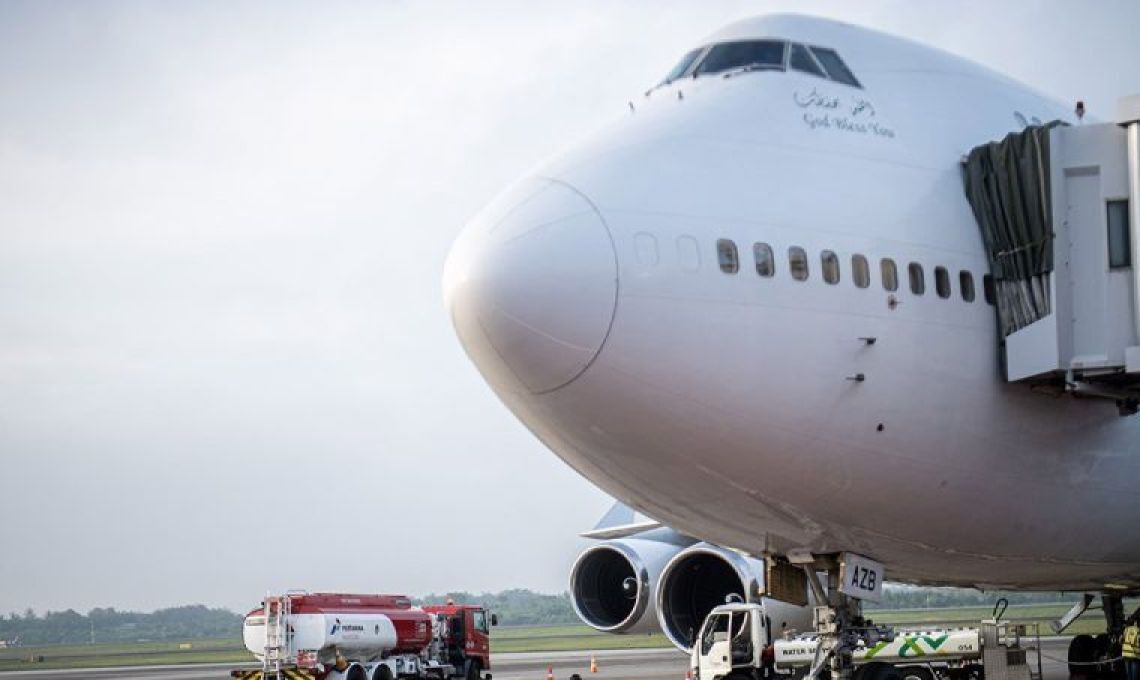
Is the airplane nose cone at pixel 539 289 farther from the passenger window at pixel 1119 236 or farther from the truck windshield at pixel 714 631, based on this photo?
the truck windshield at pixel 714 631

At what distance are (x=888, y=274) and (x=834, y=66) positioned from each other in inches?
92.2

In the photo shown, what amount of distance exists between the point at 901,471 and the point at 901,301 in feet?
4.70

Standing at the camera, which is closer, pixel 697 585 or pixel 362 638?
pixel 697 585

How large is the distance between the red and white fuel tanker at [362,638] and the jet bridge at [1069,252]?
17.0 meters

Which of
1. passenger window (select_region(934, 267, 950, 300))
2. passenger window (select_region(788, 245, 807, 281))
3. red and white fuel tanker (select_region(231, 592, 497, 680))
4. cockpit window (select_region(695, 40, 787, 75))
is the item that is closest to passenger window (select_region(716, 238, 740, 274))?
passenger window (select_region(788, 245, 807, 281))

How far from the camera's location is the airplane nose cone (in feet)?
34.6

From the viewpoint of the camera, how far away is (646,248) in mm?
10805

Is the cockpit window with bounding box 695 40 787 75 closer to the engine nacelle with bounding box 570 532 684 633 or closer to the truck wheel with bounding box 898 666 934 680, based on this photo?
the truck wheel with bounding box 898 666 934 680

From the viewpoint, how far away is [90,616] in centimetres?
11906

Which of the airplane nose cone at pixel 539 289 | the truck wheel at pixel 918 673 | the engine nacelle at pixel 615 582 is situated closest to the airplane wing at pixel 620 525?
the engine nacelle at pixel 615 582

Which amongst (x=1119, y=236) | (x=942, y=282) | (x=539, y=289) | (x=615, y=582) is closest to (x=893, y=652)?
(x=615, y=582)

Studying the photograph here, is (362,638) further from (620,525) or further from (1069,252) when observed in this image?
(1069,252)

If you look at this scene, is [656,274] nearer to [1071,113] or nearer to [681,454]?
[681,454]

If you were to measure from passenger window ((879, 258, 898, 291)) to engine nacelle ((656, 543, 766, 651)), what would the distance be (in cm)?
808
